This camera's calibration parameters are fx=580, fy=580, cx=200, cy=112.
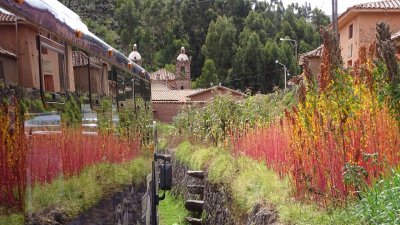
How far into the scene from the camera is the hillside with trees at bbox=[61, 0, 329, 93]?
6750 cm

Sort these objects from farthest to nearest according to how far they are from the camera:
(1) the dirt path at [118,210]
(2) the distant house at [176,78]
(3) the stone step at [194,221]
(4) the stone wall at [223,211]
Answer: (2) the distant house at [176,78], (3) the stone step at [194,221], (4) the stone wall at [223,211], (1) the dirt path at [118,210]

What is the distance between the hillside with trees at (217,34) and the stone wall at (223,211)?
42983 millimetres

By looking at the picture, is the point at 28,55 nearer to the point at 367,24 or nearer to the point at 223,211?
the point at 223,211

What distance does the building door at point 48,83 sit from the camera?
117 inches

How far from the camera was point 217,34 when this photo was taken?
244 feet

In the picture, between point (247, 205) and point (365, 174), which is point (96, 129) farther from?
point (247, 205)

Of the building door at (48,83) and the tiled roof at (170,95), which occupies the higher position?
the building door at (48,83)

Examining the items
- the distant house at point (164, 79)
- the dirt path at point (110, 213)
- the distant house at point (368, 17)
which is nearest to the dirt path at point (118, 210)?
the dirt path at point (110, 213)

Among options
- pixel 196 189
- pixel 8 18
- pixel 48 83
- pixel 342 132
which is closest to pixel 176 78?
pixel 196 189

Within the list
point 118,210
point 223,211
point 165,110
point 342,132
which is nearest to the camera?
point 118,210

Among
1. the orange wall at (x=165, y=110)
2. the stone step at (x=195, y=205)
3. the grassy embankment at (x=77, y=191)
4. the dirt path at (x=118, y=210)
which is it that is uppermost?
the grassy embankment at (x=77, y=191)

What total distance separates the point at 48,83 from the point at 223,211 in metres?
8.57

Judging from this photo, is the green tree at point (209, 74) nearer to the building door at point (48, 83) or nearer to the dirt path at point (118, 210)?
the dirt path at point (118, 210)

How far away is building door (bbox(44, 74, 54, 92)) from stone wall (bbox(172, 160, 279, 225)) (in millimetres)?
4184
